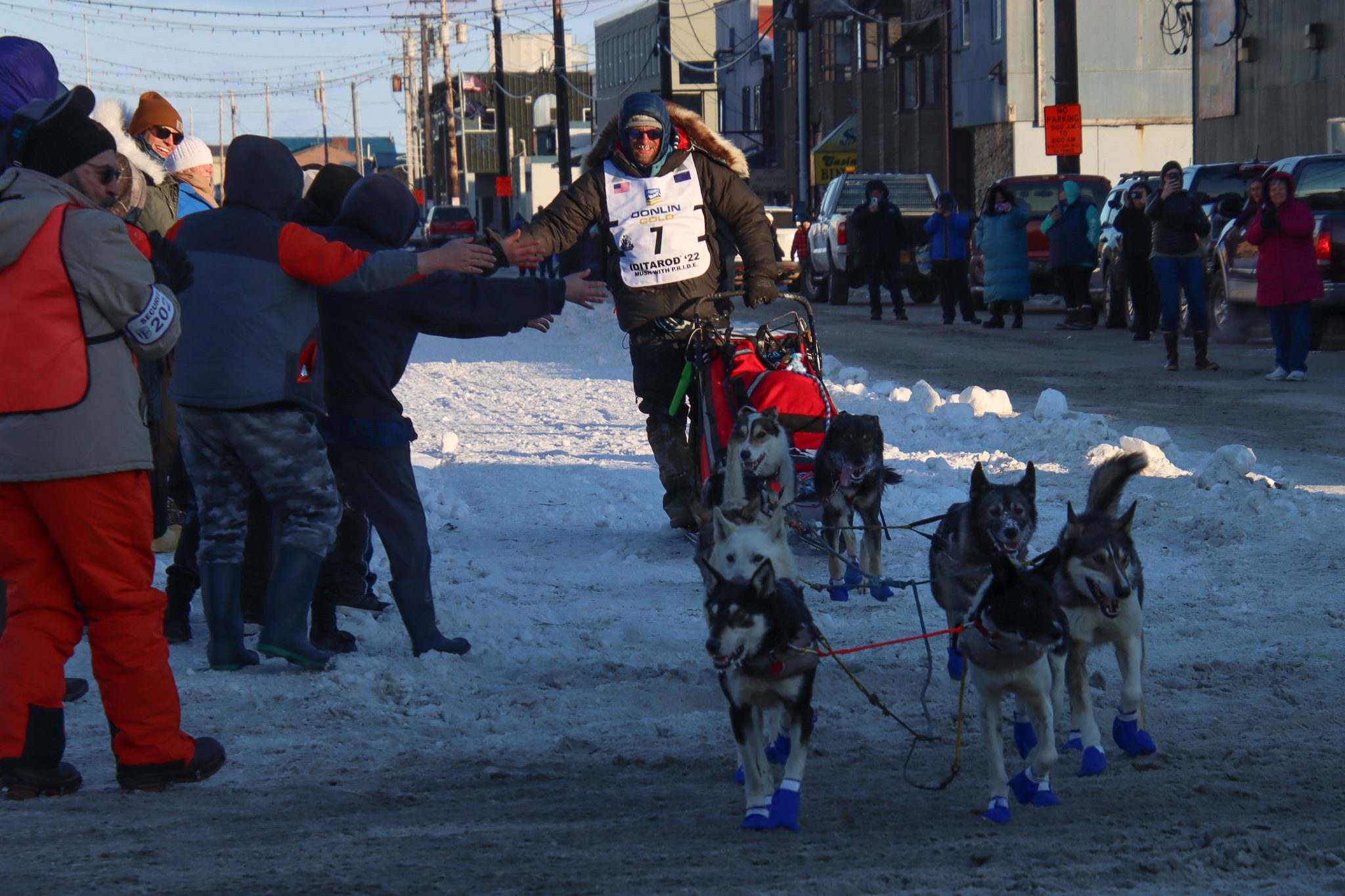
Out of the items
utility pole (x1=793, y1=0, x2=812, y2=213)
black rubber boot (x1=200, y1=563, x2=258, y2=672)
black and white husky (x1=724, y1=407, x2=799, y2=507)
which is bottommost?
black rubber boot (x1=200, y1=563, x2=258, y2=672)

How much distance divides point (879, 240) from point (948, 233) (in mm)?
1368

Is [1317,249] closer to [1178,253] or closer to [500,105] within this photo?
[1178,253]

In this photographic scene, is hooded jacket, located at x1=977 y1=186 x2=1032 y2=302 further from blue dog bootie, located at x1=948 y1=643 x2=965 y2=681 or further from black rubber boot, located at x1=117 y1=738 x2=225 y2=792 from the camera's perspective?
black rubber boot, located at x1=117 y1=738 x2=225 y2=792

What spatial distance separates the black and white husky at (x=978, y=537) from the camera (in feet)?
18.1

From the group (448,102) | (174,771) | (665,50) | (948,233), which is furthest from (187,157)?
(448,102)

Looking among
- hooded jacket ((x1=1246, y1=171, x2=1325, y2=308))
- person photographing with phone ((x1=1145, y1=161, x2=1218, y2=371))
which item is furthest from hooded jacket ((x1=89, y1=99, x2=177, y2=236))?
person photographing with phone ((x1=1145, y1=161, x2=1218, y2=371))

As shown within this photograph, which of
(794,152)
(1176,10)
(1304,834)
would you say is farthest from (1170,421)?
(794,152)

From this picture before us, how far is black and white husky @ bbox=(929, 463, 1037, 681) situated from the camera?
5508 mm

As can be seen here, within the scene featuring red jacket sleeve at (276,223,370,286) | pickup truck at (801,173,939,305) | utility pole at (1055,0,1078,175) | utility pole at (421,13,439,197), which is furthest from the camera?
utility pole at (421,13,439,197)

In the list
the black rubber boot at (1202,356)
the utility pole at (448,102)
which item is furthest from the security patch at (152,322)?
the utility pole at (448,102)

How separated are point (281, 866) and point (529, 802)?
80 centimetres

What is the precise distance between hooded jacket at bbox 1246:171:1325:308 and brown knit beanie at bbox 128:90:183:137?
972cm

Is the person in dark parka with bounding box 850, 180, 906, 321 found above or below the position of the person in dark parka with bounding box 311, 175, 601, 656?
above

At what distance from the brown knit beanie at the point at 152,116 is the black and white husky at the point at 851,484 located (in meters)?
3.57
